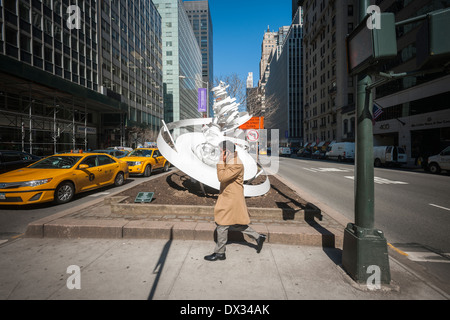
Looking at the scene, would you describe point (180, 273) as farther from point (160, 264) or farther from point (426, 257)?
point (426, 257)

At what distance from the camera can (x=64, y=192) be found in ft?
23.2

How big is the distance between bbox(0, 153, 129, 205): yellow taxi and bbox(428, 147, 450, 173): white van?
62.7ft

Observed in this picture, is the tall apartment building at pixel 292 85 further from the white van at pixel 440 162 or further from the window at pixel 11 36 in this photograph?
the window at pixel 11 36

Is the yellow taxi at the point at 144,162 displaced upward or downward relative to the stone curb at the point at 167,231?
upward

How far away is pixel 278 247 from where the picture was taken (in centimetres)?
402

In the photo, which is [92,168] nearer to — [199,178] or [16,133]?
[199,178]

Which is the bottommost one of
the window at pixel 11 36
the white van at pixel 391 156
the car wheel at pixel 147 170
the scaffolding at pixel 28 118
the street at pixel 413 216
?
the street at pixel 413 216

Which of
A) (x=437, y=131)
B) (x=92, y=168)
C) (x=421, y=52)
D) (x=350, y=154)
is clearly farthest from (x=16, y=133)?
(x=437, y=131)

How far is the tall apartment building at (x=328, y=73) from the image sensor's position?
4319cm

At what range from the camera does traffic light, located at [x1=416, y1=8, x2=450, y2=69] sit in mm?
2068

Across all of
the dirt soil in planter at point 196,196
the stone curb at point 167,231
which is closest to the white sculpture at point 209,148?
the dirt soil in planter at point 196,196

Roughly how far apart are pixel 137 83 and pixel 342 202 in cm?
5159

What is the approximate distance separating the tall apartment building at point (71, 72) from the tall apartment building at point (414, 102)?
36.2 m

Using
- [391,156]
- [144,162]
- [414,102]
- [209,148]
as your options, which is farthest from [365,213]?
[414,102]
